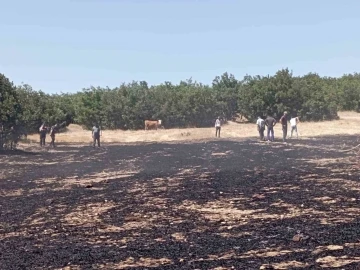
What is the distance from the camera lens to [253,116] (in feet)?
195

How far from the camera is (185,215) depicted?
40.2 feet

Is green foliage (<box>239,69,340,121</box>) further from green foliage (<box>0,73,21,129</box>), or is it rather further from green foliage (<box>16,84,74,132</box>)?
green foliage (<box>0,73,21,129</box>)

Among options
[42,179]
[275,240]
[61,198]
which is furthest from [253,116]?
[275,240]

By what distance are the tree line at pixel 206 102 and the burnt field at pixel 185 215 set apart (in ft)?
104

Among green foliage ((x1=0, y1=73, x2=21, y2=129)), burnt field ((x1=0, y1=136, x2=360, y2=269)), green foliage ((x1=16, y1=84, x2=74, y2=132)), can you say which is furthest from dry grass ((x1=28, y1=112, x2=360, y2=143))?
burnt field ((x1=0, y1=136, x2=360, y2=269))

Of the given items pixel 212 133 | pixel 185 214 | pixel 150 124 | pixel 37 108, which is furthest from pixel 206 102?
pixel 185 214

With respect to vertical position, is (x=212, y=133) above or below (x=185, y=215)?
above

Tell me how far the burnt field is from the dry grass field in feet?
0.08

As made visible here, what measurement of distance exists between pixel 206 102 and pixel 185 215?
48800 millimetres

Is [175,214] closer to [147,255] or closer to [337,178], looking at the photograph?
[147,255]

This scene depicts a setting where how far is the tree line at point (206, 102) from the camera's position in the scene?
2242 inches

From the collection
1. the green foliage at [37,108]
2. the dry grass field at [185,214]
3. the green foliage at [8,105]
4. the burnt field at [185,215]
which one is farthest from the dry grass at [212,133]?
the burnt field at [185,215]

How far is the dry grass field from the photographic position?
845cm

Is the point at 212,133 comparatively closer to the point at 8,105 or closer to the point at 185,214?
the point at 8,105
